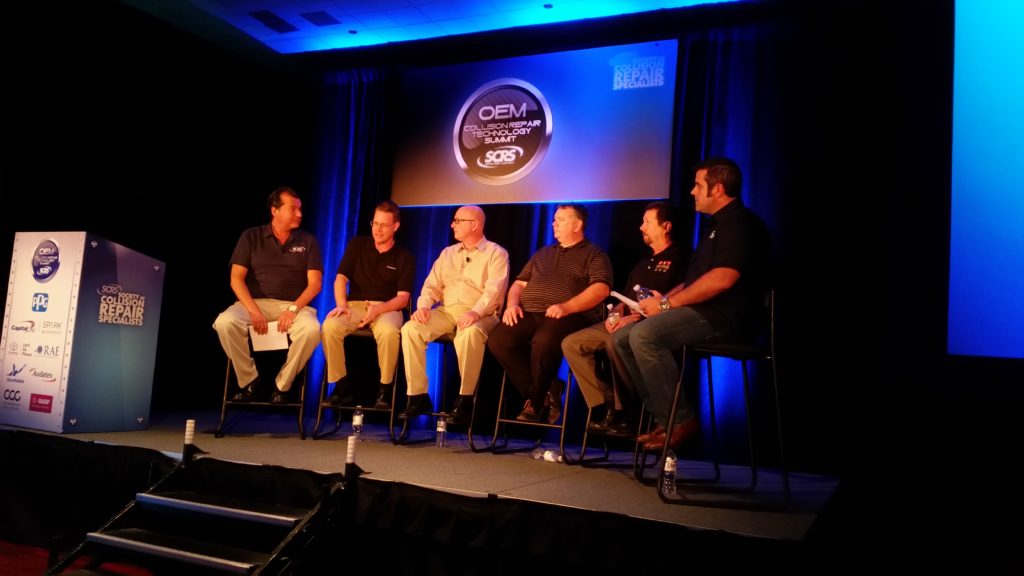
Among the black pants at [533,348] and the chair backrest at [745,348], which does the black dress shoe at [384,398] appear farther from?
the chair backrest at [745,348]

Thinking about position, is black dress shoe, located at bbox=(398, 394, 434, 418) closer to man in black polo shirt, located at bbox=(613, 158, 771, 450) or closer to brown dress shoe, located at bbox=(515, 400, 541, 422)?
brown dress shoe, located at bbox=(515, 400, 541, 422)

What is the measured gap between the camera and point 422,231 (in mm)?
5875

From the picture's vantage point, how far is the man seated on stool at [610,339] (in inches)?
146

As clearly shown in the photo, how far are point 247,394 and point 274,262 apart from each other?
0.86 meters

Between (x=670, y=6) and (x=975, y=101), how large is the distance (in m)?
2.49

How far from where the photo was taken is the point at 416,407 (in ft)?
14.1

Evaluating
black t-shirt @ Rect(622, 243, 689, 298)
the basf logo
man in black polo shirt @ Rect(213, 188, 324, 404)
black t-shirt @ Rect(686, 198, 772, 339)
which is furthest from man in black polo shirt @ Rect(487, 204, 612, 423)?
the basf logo

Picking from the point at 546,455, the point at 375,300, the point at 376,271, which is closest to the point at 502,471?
the point at 546,455

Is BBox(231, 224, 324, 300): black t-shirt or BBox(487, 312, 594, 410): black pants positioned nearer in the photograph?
BBox(487, 312, 594, 410): black pants

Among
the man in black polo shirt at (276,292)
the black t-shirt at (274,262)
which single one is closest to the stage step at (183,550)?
the man in black polo shirt at (276,292)

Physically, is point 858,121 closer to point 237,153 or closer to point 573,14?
point 573,14

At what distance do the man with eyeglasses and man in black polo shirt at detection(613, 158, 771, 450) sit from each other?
1693mm

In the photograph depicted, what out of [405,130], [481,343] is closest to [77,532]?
[481,343]

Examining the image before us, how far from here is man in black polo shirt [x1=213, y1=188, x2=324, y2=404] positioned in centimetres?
441
